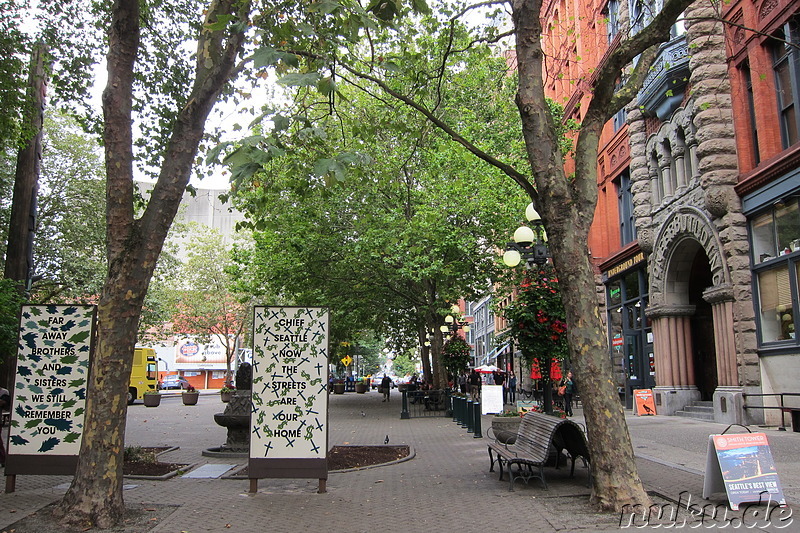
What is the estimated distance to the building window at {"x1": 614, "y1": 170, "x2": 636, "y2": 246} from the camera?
24281 mm

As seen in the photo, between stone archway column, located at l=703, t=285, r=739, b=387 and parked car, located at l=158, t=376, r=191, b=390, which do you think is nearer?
stone archway column, located at l=703, t=285, r=739, b=387

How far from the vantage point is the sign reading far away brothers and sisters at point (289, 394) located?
8492 millimetres

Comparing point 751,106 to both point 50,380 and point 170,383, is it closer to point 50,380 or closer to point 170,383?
point 50,380

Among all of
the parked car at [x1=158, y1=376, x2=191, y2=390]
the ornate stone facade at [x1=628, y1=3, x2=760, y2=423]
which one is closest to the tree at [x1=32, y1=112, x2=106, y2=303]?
the ornate stone facade at [x1=628, y1=3, x2=760, y2=423]

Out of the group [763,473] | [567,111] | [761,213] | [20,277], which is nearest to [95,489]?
[763,473]

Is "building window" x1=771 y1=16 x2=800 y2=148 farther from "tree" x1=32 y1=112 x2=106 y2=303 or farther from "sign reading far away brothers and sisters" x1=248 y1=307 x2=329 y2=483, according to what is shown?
"tree" x1=32 y1=112 x2=106 y2=303

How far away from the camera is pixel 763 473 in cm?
671

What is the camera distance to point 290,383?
877 centimetres

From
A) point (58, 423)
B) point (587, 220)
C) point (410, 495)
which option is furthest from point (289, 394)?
point (587, 220)

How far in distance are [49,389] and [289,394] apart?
3.26 metres

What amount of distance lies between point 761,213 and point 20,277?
18.7 metres

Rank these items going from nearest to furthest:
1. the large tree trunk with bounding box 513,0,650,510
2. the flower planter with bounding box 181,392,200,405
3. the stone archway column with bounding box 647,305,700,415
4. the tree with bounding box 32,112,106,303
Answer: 1. the large tree trunk with bounding box 513,0,650,510
2. the stone archway column with bounding box 647,305,700,415
3. the tree with bounding box 32,112,106,303
4. the flower planter with bounding box 181,392,200,405

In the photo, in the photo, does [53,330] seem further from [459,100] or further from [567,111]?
[567,111]

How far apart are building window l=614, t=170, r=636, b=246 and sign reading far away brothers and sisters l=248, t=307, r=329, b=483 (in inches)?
712
